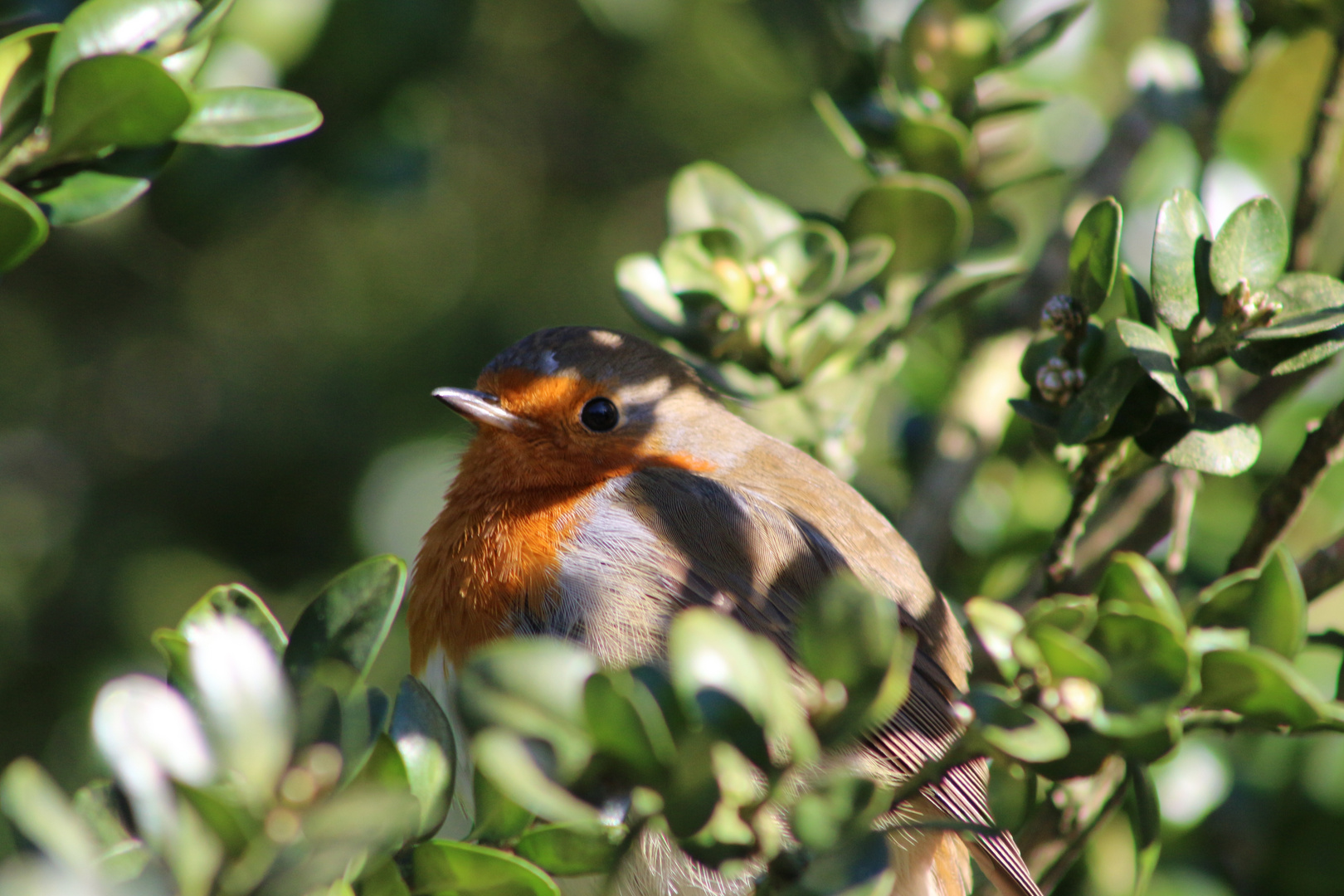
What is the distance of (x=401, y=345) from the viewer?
4.50 meters

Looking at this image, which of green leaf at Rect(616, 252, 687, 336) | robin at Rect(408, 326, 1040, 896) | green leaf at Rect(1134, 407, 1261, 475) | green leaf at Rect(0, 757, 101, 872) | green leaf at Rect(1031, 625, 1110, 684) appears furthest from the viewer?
green leaf at Rect(616, 252, 687, 336)

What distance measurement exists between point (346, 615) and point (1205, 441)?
53.2 inches

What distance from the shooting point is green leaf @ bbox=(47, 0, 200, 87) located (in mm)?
1625

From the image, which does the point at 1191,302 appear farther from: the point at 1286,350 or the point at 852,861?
the point at 852,861

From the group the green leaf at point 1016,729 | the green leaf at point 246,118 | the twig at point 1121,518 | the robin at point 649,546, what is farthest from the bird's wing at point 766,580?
the green leaf at point 246,118

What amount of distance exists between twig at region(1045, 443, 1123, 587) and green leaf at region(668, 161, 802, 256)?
0.97 metres

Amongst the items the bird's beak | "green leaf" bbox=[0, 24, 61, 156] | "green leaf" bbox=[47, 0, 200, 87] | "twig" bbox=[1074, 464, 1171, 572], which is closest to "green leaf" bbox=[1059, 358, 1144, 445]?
"twig" bbox=[1074, 464, 1171, 572]

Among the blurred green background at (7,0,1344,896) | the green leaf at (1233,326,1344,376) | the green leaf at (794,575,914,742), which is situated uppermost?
the green leaf at (1233,326,1344,376)

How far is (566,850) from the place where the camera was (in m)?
Answer: 1.45

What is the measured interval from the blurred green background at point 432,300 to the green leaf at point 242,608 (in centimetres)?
171

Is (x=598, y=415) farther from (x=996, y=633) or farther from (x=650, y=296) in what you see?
(x=996, y=633)

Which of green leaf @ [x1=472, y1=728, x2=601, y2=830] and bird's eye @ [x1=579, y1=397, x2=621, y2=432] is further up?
green leaf @ [x1=472, y1=728, x2=601, y2=830]

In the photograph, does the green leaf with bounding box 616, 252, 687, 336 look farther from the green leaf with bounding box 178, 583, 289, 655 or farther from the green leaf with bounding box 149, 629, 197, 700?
the green leaf with bounding box 149, 629, 197, 700

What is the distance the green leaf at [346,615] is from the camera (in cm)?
146
